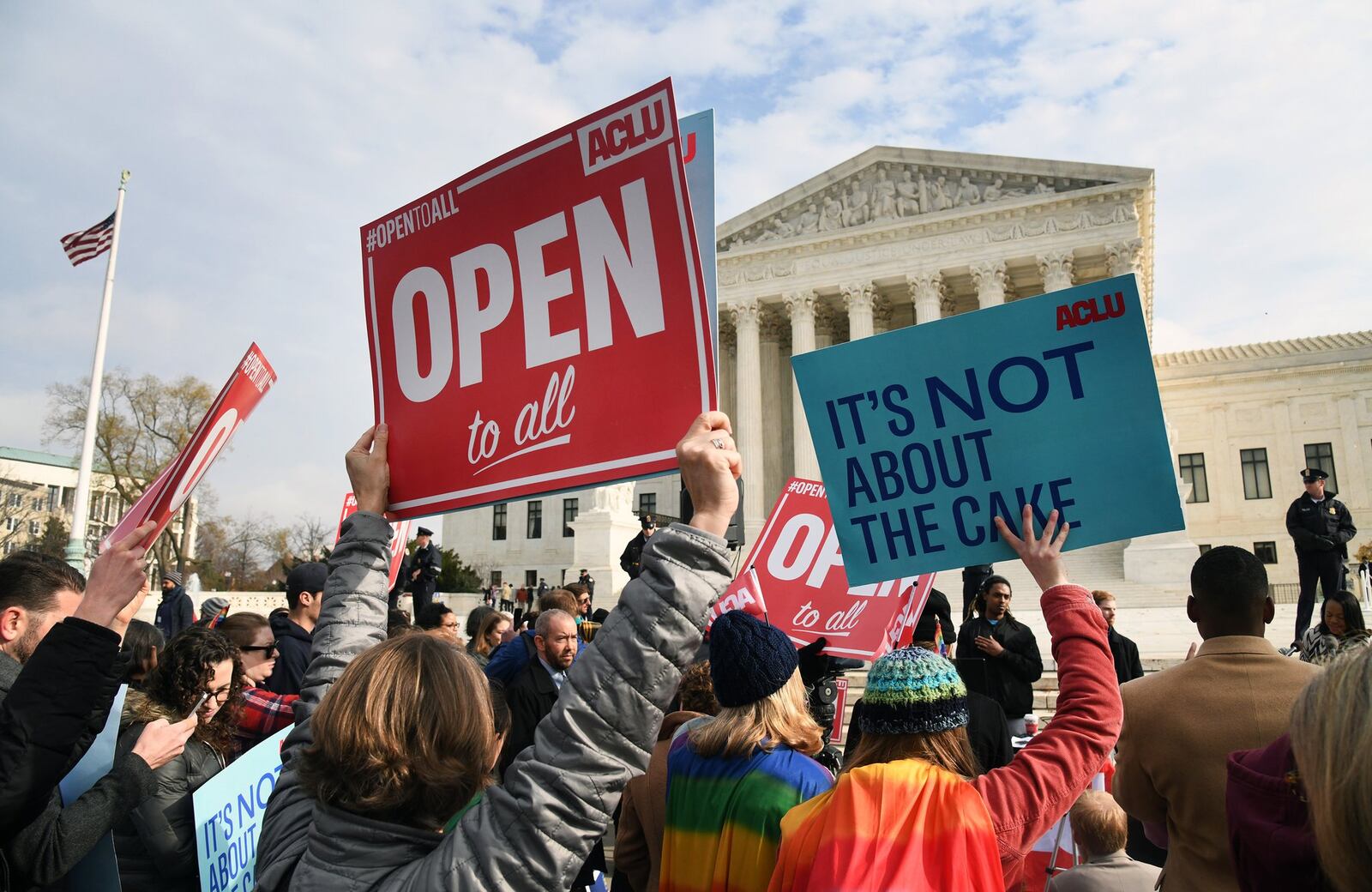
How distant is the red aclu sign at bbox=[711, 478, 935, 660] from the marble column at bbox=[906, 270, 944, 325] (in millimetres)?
31888

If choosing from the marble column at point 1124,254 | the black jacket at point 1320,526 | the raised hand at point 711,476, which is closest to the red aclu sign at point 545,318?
the raised hand at point 711,476

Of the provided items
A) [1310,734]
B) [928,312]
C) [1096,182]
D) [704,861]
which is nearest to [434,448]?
[704,861]

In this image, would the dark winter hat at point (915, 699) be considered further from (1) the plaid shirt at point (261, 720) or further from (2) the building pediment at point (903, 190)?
(2) the building pediment at point (903, 190)

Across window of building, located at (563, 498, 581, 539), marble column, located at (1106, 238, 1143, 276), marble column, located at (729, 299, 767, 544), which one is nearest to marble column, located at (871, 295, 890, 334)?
marble column, located at (729, 299, 767, 544)

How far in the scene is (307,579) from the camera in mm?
5633

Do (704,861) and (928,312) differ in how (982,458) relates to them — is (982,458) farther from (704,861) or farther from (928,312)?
(928,312)

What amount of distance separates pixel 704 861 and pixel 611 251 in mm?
1595

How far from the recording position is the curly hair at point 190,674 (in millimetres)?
3254

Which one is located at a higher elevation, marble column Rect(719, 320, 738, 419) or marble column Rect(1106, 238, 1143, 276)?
marble column Rect(1106, 238, 1143, 276)

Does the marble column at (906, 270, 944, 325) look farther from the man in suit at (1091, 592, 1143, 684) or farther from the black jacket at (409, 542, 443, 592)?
the man in suit at (1091, 592, 1143, 684)

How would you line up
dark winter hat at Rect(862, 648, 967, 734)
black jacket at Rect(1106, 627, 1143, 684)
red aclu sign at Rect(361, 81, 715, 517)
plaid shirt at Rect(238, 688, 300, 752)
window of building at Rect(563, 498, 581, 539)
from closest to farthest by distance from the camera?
1. dark winter hat at Rect(862, 648, 967, 734)
2. red aclu sign at Rect(361, 81, 715, 517)
3. plaid shirt at Rect(238, 688, 300, 752)
4. black jacket at Rect(1106, 627, 1143, 684)
5. window of building at Rect(563, 498, 581, 539)

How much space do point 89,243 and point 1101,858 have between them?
19.2m

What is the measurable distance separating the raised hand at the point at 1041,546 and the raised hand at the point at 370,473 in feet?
6.00

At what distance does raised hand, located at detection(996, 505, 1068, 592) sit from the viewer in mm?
2562
